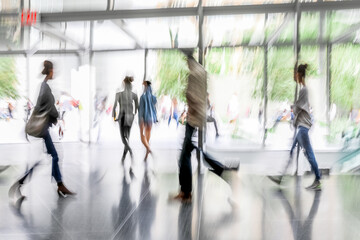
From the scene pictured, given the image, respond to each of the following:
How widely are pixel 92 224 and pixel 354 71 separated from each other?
566 centimetres

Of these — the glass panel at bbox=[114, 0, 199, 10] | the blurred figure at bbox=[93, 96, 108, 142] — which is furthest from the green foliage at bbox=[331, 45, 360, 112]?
the blurred figure at bbox=[93, 96, 108, 142]

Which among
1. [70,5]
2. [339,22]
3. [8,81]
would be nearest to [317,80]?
[339,22]

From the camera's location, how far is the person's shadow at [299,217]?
313 centimetres

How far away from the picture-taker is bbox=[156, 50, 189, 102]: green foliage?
26.7 ft

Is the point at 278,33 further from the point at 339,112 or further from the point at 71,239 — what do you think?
the point at 71,239

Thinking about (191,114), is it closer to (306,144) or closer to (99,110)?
(306,144)

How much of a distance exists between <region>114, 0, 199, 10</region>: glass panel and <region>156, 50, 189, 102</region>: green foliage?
73.3 inches

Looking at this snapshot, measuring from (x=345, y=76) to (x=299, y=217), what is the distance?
4.29 meters

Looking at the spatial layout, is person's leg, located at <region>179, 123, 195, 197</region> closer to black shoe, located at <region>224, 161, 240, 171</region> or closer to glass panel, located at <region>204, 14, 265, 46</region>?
black shoe, located at <region>224, 161, 240, 171</region>

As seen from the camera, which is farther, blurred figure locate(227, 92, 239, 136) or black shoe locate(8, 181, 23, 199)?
blurred figure locate(227, 92, 239, 136)

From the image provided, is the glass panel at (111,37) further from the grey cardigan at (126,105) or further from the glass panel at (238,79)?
the glass panel at (238,79)

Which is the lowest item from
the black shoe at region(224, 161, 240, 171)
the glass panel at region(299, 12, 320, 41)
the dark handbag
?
the black shoe at region(224, 161, 240, 171)

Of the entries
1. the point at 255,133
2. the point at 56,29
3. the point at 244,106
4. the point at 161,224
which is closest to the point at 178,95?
the point at 244,106

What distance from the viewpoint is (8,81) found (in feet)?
29.6
